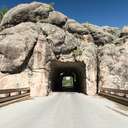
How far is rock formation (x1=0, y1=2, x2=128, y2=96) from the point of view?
1028 inches

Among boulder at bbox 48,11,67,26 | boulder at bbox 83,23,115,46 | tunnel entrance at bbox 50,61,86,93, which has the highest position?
boulder at bbox 48,11,67,26

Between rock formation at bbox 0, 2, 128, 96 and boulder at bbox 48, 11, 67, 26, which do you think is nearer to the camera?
rock formation at bbox 0, 2, 128, 96

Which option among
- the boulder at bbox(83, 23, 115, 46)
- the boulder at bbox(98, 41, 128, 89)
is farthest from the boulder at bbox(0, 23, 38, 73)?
the boulder at bbox(83, 23, 115, 46)

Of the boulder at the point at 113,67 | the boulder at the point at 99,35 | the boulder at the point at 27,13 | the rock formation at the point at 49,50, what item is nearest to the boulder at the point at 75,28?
the rock formation at the point at 49,50

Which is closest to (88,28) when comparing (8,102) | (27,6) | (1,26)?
(27,6)

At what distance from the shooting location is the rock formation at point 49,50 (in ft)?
85.7

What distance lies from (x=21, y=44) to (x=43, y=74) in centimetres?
381

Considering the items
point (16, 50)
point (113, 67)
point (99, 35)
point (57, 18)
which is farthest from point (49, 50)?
point (99, 35)

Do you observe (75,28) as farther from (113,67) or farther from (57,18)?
(113,67)

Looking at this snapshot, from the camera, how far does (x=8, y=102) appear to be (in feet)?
50.3

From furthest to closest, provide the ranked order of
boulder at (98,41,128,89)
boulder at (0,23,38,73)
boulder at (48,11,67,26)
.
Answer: boulder at (48,11,67,26) < boulder at (98,41,128,89) < boulder at (0,23,38,73)

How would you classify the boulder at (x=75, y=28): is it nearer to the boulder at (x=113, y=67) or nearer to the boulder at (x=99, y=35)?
the boulder at (x=99, y=35)

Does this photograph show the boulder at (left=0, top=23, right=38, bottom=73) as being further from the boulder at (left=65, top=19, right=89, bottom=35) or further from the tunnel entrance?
the boulder at (left=65, top=19, right=89, bottom=35)

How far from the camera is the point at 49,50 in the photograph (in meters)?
27.9
